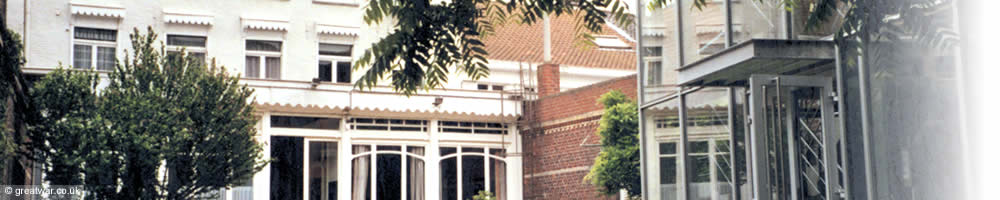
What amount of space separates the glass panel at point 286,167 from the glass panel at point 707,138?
510 inches

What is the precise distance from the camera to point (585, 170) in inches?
766

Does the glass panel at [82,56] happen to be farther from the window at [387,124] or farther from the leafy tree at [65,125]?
the window at [387,124]

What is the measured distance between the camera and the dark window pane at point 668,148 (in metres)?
7.62

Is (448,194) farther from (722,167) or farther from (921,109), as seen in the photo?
(921,109)

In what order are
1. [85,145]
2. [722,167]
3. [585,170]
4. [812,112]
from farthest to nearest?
[585,170] < [85,145] < [722,167] < [812,112]

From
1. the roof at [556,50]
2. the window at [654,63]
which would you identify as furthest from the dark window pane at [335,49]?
the window at [654,63]

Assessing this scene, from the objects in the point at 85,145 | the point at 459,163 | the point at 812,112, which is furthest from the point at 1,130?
the point at 812,112

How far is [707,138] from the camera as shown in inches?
264

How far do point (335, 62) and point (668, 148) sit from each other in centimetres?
1342

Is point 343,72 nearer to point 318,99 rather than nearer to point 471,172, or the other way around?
point 318,99

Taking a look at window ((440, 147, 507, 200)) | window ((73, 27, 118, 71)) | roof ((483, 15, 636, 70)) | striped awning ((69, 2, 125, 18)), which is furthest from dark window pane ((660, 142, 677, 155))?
roof ((483, 15, 636, 70))

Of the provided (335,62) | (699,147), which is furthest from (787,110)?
(335,62)

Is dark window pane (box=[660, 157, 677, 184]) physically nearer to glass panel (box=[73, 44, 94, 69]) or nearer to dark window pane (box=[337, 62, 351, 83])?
dark window pane (box=[337, 62, 351, 83])

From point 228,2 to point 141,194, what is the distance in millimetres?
5574
